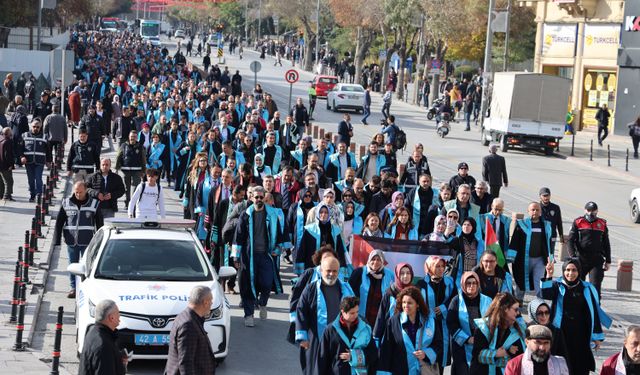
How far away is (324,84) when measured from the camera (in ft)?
211

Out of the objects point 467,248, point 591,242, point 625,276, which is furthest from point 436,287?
point 625,276

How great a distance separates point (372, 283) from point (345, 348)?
1.74m

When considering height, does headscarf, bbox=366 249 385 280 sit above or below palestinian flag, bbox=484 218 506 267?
above

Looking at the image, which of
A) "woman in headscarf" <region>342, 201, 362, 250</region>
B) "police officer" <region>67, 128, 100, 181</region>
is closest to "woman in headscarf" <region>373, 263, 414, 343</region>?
"woman in headscarf" <region>342, 201, 362, 250</region>

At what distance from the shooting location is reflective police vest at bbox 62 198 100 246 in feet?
52.8

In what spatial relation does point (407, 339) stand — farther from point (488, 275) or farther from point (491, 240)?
point (491, 240)

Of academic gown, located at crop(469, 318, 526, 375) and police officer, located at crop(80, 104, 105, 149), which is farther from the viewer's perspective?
police officer, located at crop(80, 104, 105, 149)

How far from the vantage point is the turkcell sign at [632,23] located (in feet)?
170

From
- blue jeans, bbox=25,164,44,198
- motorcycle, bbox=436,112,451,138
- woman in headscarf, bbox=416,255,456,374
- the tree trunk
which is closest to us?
woman in headscarf, bbox=416,255,456,374

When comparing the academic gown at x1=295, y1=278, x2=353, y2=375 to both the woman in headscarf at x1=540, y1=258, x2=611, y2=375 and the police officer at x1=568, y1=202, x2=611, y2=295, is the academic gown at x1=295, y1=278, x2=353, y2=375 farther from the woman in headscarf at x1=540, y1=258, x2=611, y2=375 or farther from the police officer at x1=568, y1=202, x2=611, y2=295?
the police officer at x1=568, y1=202, x2=611, y2=295

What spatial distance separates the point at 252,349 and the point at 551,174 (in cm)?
2414

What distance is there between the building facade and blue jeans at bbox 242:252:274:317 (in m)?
39.1

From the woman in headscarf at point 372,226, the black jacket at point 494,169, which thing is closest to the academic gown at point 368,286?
the woman in headscarf at point 372,226

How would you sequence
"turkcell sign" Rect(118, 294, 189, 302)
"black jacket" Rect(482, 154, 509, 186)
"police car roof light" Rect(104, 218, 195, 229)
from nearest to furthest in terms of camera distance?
"turkcell sign" Rect(118, 294, 189, 302) → "police car roof light" Rect(104, 218, 195, 229) → "black jacket" Rect(482, 154, 509, 186)
